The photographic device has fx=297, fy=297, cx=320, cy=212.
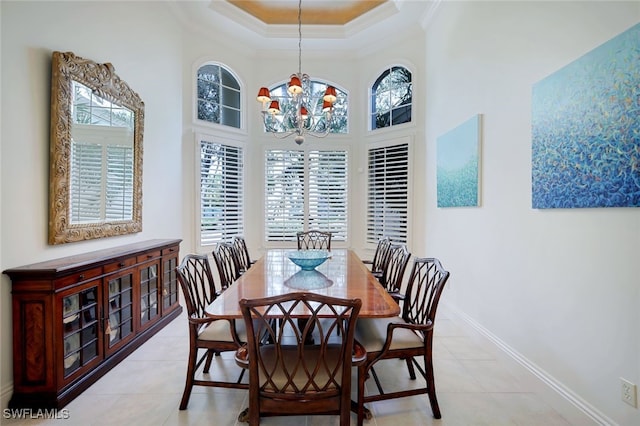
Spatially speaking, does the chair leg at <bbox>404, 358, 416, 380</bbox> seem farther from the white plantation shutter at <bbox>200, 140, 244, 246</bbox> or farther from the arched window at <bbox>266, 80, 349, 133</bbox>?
the arched window at <bbox>266, 80, 349, 133</bbox>

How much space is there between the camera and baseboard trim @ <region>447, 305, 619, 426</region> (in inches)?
69.2

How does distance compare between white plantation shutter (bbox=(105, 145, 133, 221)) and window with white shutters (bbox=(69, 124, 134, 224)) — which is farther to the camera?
white plantation shutter (bbox=(105, 145, 133, 221))

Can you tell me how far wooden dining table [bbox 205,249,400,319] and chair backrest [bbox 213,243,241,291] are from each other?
274 mm

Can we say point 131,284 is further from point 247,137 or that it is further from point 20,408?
point 247,137

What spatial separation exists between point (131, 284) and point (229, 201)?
7.32ft

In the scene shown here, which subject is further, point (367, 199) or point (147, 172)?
point (367, 199)

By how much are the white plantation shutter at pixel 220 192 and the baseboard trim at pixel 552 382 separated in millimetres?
3686

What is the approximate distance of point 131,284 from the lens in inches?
109

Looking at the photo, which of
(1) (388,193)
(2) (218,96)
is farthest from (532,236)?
(2) (218,96)

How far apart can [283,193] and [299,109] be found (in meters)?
2.14

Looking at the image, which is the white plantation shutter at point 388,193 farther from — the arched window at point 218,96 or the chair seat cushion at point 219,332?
the chair seat cushion at point 219,332

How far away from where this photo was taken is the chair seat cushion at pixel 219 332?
6.64 feet

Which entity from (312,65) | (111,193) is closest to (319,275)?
(111,193)

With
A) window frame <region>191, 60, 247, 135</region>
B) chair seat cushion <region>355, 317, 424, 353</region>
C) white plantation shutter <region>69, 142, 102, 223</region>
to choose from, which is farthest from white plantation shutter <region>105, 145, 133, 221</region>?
chair seat cushion <region>355, 317, 424, 353</region>
